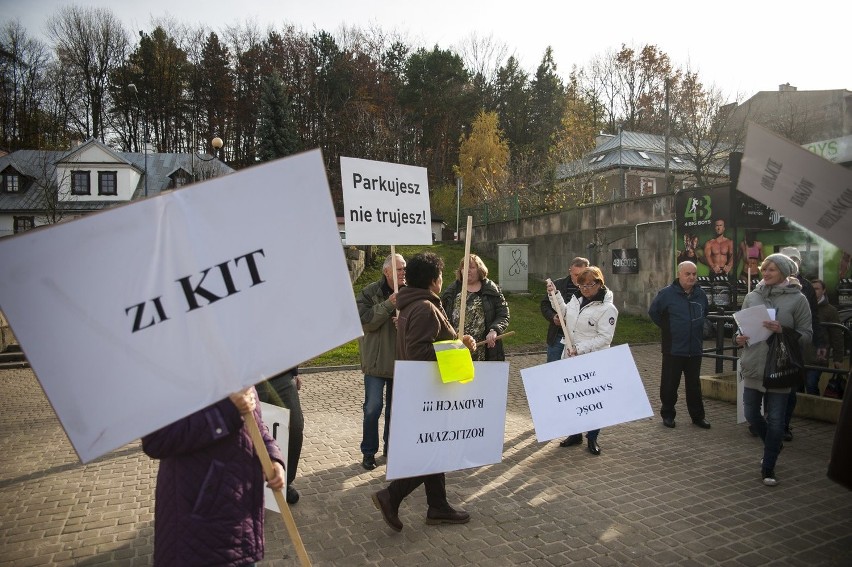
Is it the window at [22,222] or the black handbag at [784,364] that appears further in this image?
the window at [22,222]

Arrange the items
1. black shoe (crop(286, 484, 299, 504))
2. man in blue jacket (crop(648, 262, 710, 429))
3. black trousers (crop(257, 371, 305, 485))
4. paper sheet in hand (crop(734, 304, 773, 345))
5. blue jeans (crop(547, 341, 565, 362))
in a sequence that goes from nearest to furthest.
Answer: black trousers (crop(257, 371, 305, 485)), black shoe (crop(286, 484, 299, 504)), paper sheet in hand (crop(734, 304, 773, 345)), man in blue jacket (crop(648, 262, 710, 429)), blue jeans (crop(547, 341, 565, 362))

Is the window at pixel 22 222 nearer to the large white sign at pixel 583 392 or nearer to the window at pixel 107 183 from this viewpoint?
the window at pixel 107 183

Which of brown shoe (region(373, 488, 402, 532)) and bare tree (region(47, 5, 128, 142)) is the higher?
bare tree (region(47, 5, 128, 142))

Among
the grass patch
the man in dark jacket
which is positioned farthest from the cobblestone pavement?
the grass patch

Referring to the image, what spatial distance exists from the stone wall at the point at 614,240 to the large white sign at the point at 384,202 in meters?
→ 13.0

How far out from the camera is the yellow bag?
166 inches

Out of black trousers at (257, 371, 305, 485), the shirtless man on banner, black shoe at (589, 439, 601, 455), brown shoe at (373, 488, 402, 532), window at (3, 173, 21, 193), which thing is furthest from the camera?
window at (3, 173, 21, 193)

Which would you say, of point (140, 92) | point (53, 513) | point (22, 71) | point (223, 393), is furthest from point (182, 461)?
point (140, 92)

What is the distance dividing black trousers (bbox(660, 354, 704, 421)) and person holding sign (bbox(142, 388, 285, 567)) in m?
5.89

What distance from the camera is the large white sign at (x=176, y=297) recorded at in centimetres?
197

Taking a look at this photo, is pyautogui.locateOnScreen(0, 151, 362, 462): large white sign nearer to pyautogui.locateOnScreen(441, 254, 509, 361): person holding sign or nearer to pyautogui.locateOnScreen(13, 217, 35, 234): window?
pyautogui.locateOnScreen(441, 254, 509, 361): person holding sign

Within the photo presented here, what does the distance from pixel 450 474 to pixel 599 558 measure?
6.42ft

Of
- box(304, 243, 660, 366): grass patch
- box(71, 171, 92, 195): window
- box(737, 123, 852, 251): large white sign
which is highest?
box(71, 171, 92, 195): window

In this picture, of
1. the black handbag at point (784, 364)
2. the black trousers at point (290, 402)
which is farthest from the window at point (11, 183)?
the black handbag at point (784, 364)
